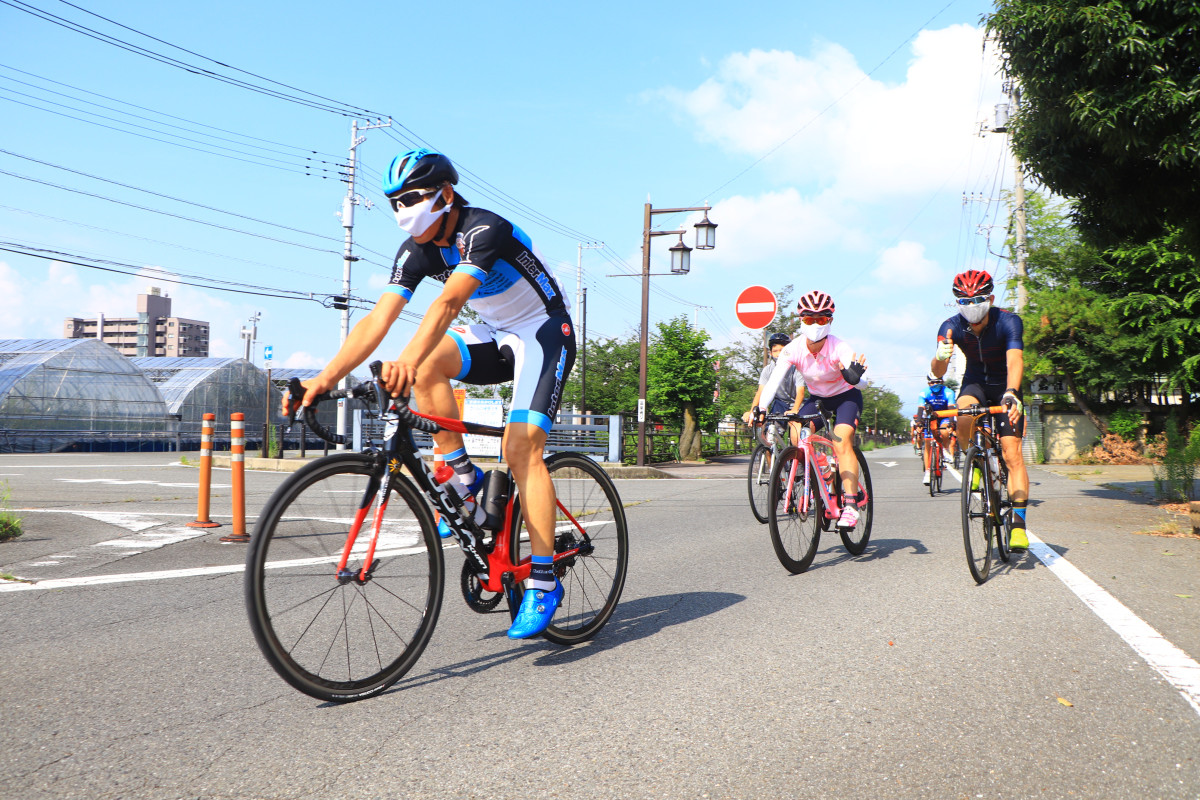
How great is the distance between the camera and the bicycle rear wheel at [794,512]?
542cm

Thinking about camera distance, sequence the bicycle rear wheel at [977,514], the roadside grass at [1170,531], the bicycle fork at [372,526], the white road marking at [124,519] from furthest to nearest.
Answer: the white road marking at [124,519]
the roadside grass at [1170,531]
the bicycle rear wheel at [977,514]
the bicycle fork at [372,526]

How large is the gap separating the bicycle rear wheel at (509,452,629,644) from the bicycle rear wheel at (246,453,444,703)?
0.67 m

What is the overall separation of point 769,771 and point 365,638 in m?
1.51

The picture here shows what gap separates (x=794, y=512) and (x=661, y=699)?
9.68 ft

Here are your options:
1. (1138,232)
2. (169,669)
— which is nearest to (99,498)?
(169,669)

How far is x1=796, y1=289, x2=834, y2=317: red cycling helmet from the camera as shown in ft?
20.7

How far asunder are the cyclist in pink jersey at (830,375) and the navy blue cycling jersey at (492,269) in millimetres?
3039

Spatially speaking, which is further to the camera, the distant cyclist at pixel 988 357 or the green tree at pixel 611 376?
the green tree at pixel 611 376

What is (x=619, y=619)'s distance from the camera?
13.8ft

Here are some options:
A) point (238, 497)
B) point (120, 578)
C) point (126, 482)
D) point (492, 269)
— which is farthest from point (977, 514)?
point (126, 482)

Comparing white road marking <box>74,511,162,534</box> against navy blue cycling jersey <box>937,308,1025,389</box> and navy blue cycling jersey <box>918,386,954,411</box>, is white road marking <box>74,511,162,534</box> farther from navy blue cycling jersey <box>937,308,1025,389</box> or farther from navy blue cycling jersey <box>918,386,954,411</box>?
navy blue cycling jersey <box>918,386,954,411</box>

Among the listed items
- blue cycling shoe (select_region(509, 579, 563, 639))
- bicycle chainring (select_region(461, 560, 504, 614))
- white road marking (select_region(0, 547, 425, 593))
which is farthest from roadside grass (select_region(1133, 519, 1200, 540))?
white road marking (select_region(0, 547, 425, 593))

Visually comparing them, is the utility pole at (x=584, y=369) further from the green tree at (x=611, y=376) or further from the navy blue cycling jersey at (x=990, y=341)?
the navy blue cycling jersey at (x=990, y=341)

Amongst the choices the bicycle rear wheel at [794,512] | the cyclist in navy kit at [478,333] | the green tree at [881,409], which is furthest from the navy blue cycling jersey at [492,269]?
the green tree at [881,409]
